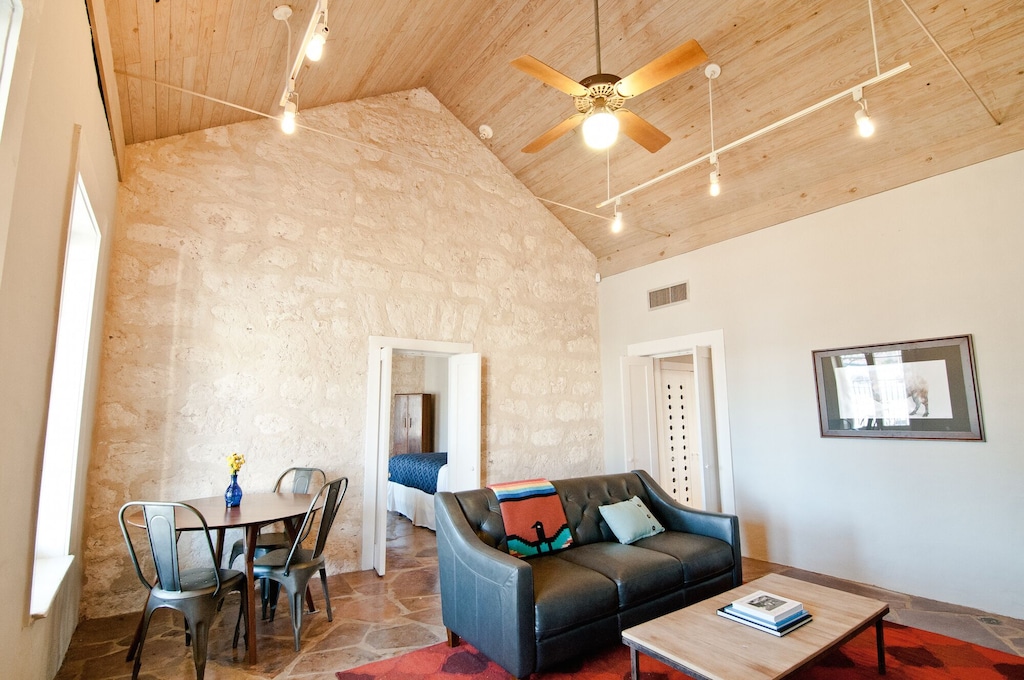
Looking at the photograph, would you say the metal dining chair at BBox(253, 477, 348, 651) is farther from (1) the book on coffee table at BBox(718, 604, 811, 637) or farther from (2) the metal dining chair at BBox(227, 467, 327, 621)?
(1) the book on coffee table at BBox(718, 604, 811, 637)

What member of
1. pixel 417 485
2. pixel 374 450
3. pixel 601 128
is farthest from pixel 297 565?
pixel 601 128

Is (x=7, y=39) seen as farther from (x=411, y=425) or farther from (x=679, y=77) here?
(x=411, y=425)

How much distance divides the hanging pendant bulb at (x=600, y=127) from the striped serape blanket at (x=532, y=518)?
2238 mm

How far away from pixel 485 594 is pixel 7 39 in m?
2.79

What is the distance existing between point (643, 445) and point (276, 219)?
434 cm

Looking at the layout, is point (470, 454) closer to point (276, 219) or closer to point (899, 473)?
point (276, 219)

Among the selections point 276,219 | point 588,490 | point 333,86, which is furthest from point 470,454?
point 333,86

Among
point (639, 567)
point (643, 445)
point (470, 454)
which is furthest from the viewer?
point (643, 445)

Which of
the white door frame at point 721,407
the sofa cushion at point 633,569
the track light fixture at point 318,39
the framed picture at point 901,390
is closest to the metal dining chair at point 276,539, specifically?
the sofa cushion at point 633,569

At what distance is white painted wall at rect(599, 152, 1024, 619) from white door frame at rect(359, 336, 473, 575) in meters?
3.25

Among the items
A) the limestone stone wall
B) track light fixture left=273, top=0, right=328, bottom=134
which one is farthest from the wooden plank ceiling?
the limestone stone wall

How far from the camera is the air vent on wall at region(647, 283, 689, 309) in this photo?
559 cm

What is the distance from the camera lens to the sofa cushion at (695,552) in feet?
10.7

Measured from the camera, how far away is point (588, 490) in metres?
3.86
